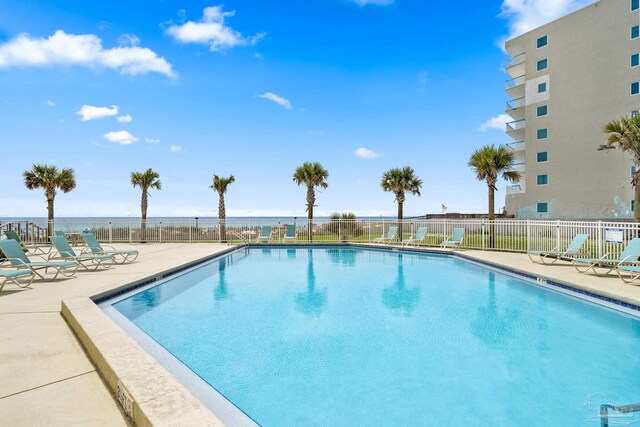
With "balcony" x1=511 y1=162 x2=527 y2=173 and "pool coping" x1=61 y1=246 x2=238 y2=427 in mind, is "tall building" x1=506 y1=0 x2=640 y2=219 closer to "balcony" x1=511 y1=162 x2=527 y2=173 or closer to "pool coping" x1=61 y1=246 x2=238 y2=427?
"balcony" x1=511 y1=162 x2=527 y2=173

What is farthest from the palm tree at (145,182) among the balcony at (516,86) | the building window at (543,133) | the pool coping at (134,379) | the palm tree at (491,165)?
the balcony at (516,86)

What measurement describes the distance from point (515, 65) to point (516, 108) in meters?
3.82

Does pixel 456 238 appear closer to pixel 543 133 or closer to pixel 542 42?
pixel 543 133

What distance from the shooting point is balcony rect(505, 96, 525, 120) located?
31911mm

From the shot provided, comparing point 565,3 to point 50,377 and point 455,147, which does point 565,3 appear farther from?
point 50,377

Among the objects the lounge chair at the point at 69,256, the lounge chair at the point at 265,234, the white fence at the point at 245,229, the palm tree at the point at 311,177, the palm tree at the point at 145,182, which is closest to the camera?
the lounge chair at the point at 69,256

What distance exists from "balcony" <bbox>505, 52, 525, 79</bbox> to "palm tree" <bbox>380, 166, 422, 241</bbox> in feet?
60.0

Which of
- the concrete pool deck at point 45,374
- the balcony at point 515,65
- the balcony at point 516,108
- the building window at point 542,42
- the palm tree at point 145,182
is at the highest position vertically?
the building window at point 542,42

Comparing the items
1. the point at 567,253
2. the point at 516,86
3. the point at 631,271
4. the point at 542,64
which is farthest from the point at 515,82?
the point at 631,271

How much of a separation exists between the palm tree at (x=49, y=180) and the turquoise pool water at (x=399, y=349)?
56.3 ft

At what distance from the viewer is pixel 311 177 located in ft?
78.7

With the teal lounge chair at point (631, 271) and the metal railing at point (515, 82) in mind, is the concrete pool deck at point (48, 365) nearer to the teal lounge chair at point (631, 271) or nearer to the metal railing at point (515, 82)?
the teal lounge chair at point (631, 271)

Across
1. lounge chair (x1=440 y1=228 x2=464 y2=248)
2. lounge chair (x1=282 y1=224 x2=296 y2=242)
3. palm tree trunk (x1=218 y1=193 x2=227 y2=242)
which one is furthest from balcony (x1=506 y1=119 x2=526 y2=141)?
palm tree trunk (x1=218 y1=193 x2=227 y2=242)

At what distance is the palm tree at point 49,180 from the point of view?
20844 mm
